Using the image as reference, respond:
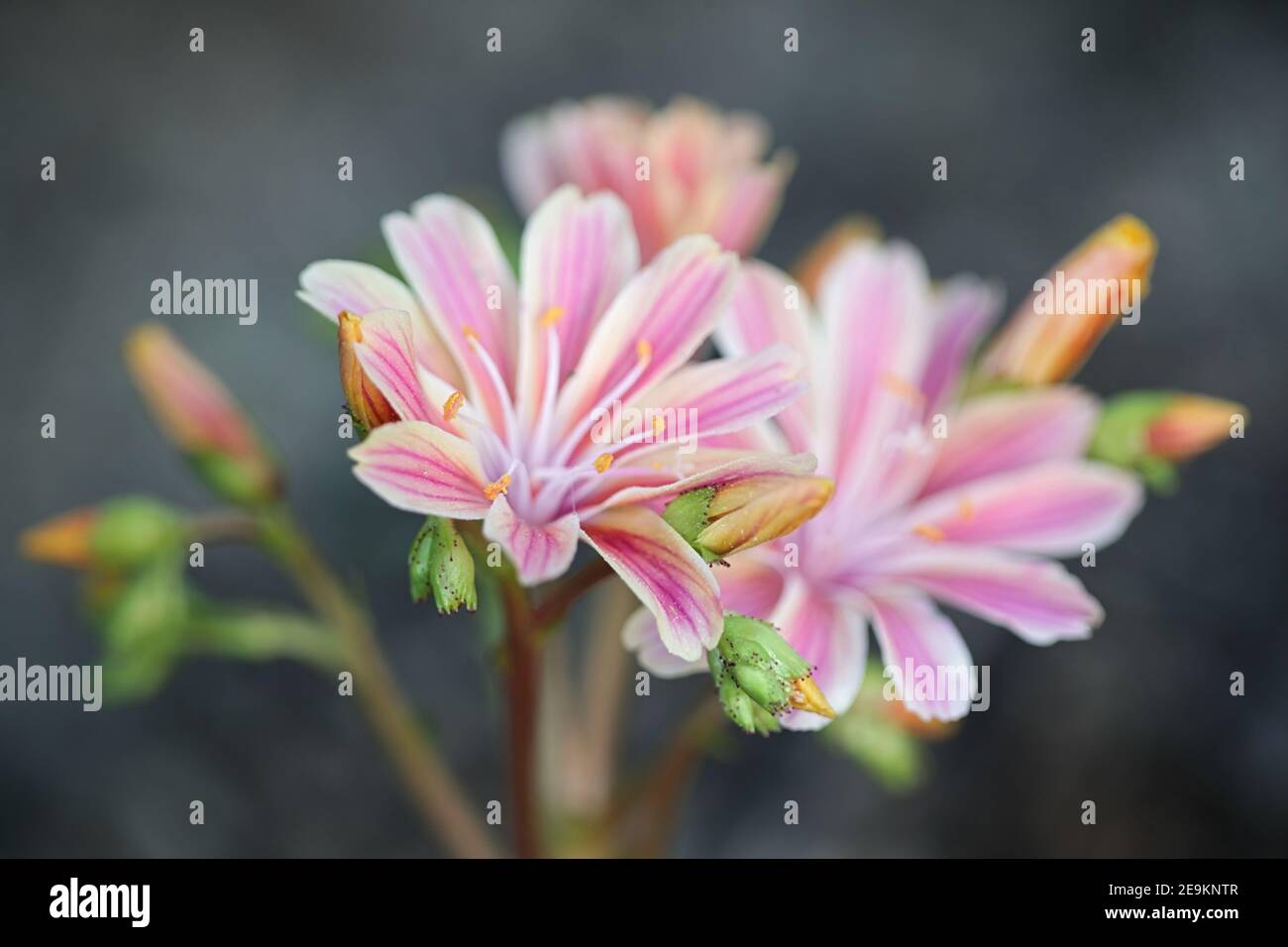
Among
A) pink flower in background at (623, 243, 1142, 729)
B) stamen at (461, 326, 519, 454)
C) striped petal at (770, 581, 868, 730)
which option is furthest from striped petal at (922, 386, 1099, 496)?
stamen at (461, 326, 519, 454)

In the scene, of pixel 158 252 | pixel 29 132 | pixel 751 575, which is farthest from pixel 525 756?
pixel 29 132

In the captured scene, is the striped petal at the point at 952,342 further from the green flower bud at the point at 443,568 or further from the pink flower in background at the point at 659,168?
the green flower bud at the point at 443,568

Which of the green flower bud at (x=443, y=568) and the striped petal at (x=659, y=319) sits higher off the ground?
the striped petal at (x=659, y=319)

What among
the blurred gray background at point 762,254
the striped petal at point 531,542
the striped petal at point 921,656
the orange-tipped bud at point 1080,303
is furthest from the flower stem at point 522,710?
the blurred gray background at point 762,254

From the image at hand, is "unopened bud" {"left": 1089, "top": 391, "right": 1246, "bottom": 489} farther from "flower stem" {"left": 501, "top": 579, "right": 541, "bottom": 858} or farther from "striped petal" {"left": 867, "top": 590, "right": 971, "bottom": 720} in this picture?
"flower stem" {"left": 501, "top": 579, "right": 541, "bottom": 858}

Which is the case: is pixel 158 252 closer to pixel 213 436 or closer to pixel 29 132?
pixel 29 132

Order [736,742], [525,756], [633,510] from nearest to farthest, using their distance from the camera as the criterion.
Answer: [633,510] → [525,756] → [736,742]
